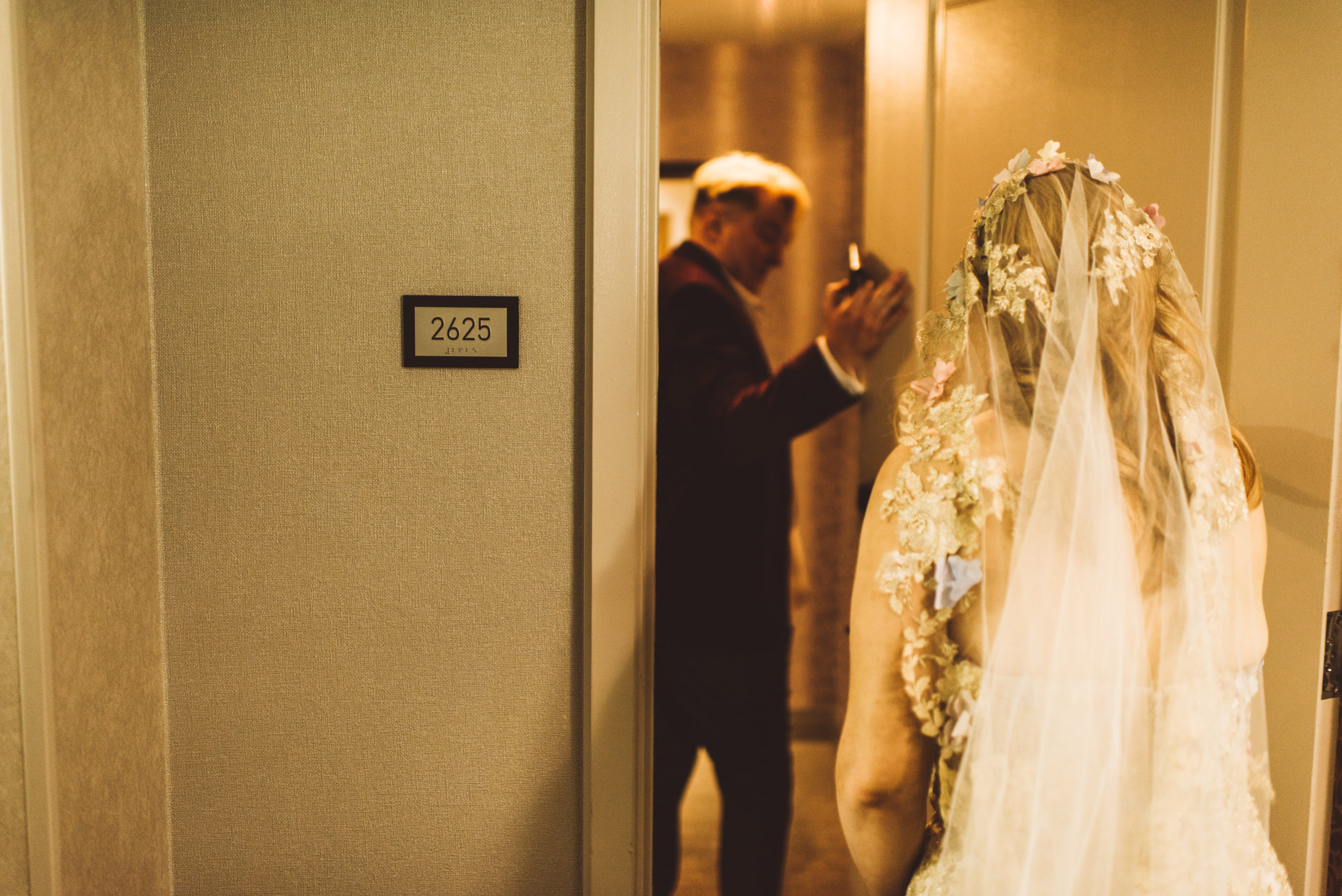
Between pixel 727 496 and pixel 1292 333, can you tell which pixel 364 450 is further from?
pixel 1292 333

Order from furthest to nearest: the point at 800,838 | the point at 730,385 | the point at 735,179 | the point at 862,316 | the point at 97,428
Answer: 1. the point at 800,838
2. the point at 735,179
3. the point at 730,385
4. the point at 862,316
5. the point at 97,428

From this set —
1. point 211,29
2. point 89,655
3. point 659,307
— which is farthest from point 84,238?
point 659,307

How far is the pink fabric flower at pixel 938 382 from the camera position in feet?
3.03

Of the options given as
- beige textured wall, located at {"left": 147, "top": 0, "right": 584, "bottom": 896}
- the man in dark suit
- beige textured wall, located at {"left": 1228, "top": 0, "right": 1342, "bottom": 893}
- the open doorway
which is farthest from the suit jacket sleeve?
the open doorway

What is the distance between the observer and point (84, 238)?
1.05 meters

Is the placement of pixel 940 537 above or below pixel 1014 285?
below

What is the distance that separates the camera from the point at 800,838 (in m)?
2.35

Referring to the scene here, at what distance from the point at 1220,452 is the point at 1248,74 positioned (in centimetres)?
68

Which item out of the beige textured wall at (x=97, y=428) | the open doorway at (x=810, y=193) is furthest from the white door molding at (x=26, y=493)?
the open doorway at (x=810, y=193)

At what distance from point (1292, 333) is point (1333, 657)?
496 mm

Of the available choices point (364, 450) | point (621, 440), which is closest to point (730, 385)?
point (621, 440)

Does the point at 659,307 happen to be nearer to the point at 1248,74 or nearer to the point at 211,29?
the point at 211,29

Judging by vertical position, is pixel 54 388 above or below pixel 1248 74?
below

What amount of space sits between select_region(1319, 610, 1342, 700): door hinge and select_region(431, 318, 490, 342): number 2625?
4.43 ft
